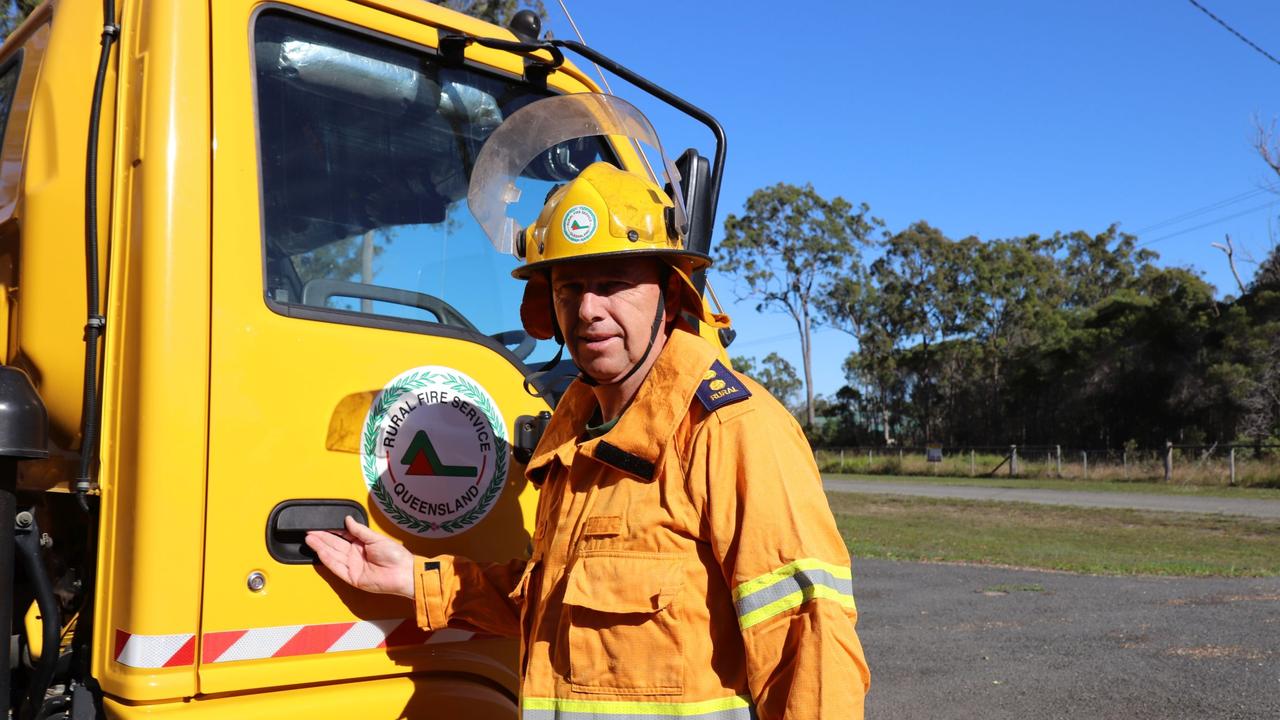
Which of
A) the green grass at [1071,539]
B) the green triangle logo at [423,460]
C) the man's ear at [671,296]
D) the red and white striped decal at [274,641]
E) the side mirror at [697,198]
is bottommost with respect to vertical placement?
the green grass at [1071,539]

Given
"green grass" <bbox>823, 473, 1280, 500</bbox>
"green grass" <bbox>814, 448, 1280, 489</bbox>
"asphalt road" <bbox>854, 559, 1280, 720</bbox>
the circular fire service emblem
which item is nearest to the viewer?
the circular fire service emblem

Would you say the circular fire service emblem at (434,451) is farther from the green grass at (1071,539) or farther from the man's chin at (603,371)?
the green grass at (1071,539)

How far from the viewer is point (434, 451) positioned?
2.40 meters

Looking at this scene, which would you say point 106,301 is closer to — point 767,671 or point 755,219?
point 767,671

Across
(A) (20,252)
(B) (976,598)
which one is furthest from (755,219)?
(A) (20,252)

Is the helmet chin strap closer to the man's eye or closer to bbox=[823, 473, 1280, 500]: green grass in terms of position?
the man's eye

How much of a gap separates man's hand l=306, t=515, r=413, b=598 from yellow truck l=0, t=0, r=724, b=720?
57mm

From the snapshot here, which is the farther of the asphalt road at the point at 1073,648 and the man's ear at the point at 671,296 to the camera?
the asphalt road at the point at 1073,648

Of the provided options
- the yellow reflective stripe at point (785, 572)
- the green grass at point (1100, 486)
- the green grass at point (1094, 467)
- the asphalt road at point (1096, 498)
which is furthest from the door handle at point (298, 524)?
the green grass at point (1100, 486)

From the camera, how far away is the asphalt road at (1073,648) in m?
5.11

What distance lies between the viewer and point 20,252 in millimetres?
2568

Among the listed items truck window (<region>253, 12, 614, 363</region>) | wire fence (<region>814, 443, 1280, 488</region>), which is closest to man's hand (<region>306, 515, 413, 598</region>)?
truck window (<region>253, 12, 614, 363</region>)

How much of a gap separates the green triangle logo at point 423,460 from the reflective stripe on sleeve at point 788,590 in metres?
0.87

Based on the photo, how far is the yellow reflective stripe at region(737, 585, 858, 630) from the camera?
1.77m
